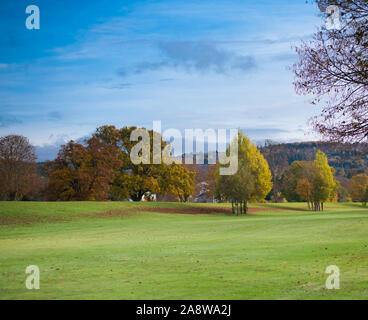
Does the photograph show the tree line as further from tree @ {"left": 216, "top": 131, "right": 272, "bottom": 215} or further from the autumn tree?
the autumn tree

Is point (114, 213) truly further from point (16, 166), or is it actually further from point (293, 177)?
point (293, 177)

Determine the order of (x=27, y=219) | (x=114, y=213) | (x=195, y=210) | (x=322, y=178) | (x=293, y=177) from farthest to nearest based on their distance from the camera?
(x=293, y=177)
(x=322, y=178)
(x=195, y=210)
(x=114, y=213)
(x=27, y=219)

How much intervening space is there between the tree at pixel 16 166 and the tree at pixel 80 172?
6.70m

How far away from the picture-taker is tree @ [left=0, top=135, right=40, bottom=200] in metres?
58.8

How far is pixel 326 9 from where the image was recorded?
522 inches

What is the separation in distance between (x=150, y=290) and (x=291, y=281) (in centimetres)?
376

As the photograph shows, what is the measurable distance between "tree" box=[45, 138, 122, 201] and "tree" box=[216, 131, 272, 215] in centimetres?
1500

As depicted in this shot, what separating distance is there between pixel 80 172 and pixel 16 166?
13.2m

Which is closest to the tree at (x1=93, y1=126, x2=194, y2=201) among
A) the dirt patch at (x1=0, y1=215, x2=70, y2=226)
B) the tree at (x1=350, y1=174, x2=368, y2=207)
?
the dirt patch at (x1=0, y1=215, x2=70, y2=226)

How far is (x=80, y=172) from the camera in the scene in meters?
52.8

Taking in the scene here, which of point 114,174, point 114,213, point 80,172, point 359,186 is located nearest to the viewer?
point 114,213

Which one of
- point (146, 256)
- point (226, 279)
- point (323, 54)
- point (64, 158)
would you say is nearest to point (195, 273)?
point (226, 279)

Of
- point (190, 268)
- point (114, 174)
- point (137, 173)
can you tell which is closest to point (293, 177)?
point (137, 173)
